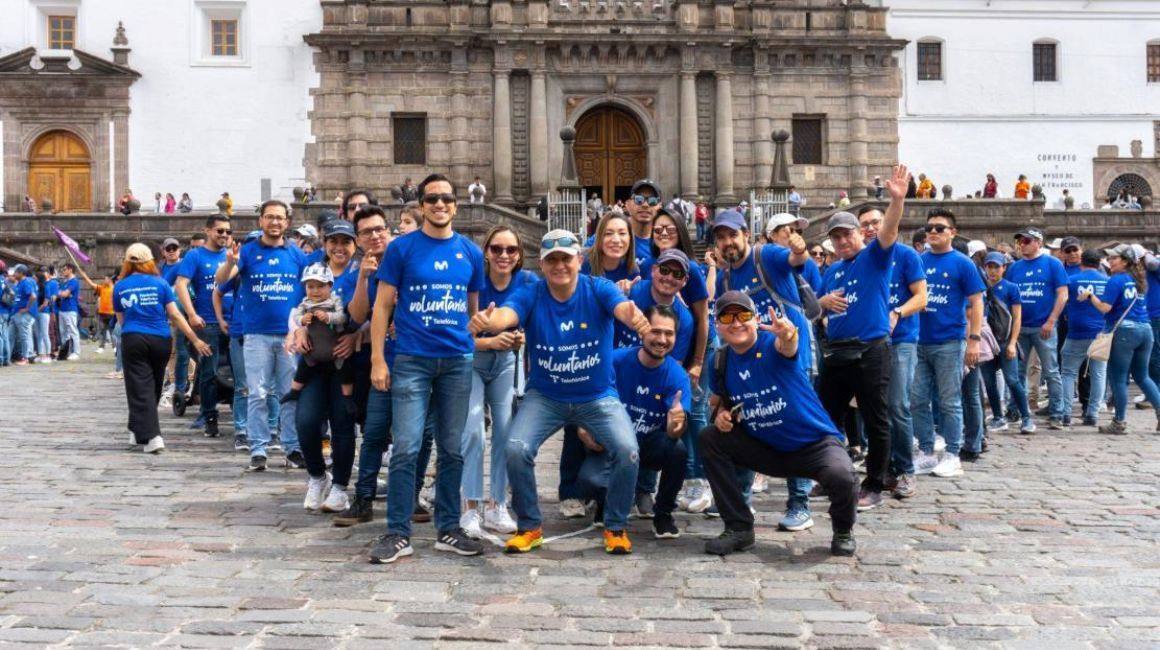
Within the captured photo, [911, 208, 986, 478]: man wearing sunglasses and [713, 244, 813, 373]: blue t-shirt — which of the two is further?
[911, 208, 986, 478]: man wearing sunglasses

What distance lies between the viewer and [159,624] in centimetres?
590

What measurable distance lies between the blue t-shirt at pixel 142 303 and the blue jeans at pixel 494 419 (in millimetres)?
4656

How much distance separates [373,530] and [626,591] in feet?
7.24

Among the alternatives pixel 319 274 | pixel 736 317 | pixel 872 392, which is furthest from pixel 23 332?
pixel 736 317

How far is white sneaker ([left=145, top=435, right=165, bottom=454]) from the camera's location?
11367 mm

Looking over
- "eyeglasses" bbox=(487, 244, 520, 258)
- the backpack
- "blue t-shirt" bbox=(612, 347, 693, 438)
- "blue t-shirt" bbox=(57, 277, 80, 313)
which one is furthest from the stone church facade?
"blue t-shirt" bbox=(612, 347, 693, 438)

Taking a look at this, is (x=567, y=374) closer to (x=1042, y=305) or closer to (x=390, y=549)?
(x=390, y=549)

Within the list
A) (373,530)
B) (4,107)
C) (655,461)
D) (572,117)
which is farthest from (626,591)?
(4,107)

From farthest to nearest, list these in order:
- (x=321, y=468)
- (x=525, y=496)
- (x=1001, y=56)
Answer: (x=1001, y=56)
(x=321, y=468)
(x=525, y=496)

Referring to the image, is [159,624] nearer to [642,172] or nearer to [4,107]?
[642,172]

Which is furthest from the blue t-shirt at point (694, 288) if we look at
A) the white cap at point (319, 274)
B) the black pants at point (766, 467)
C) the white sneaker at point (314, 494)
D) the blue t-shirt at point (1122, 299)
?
the blue t-shirt at point (1122, 299)

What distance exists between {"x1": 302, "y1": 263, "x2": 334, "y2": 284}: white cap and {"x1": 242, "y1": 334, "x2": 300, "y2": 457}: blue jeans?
143cm

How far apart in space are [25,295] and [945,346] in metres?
17.8

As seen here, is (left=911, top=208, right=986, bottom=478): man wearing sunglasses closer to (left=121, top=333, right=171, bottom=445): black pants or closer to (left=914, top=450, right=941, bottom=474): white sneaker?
(left=914, top=450, right=941, bottom=474): white sneaker
